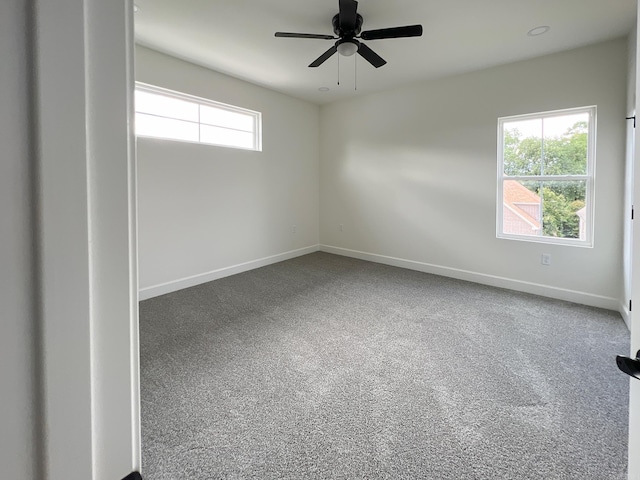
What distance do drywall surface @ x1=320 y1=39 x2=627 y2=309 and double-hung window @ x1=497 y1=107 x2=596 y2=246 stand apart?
0.37 feet

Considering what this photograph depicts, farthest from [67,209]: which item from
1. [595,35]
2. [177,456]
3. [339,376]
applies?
[595,35]

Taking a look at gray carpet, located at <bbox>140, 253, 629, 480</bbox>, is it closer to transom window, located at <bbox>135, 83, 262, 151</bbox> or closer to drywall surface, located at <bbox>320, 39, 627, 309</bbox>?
drywall surface, located at <bbox>320, 39, 627, 309</bbox>

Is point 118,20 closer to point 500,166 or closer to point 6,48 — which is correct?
point 6,48

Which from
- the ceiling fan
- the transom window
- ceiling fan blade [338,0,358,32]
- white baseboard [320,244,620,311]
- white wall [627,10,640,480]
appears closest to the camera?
white wall [627,10,640,480]

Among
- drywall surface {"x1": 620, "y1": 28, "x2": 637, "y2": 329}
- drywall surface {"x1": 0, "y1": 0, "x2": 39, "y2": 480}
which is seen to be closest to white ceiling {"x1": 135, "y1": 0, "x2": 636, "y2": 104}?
drywall surface {"x1": 620, "y1": 28, "x2": 637, "y2": 329}

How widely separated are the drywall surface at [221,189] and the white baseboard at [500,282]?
4.74ft

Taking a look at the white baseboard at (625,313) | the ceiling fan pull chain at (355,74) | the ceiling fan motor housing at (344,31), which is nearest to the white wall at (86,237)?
the ceiling fan motor housing at (344,31)

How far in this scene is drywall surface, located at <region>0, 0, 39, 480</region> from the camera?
1.01ft

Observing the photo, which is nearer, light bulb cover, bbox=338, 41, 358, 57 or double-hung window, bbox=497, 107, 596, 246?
light bulb cover, bbox=338, 41, 358, 57

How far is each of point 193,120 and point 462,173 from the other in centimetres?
356

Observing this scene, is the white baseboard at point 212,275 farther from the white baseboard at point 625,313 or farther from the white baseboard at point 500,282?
the white baseboard at point 625,313

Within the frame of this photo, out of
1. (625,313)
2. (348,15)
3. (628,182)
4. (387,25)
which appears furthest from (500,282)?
(348,15)

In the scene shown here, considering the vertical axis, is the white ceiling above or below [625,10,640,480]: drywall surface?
above

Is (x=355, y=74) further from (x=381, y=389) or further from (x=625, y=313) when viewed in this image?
(x=625, y=313)
